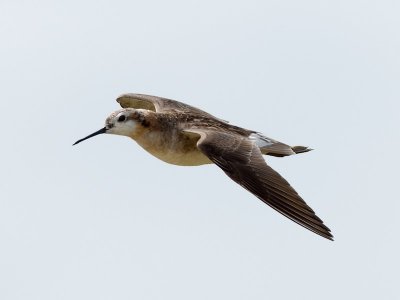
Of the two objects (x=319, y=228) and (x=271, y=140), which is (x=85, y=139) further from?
(x=319, y=228)

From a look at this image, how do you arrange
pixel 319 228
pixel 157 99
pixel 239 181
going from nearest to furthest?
pixel 319 228 → pixel 239 181 → pixel 157 99

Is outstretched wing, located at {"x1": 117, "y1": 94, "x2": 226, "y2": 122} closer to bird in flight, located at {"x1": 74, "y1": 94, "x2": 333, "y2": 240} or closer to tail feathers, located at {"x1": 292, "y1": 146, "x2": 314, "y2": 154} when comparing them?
bird in flight, located at {"x1": 74, "y1": 94, "x2": 333, "y2": 240}

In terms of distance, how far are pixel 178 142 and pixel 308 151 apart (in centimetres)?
407

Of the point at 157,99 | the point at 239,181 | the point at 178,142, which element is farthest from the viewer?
the point at 157,99

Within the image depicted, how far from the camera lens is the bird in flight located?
1998cm

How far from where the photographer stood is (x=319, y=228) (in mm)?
18953

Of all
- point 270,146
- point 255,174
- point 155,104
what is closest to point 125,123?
point 155,104

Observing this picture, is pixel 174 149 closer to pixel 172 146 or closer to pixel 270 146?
pixel 172 146

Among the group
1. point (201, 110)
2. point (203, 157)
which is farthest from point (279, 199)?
point (201, 110)

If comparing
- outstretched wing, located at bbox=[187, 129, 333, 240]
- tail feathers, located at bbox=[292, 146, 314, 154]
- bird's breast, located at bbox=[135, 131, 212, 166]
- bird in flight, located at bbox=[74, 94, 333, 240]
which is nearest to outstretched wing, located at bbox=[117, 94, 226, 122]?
bird in flight, located at bbox=[74, 94, 333, 240]

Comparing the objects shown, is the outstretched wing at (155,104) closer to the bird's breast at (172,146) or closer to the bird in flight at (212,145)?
the bird in flight at (212,145)

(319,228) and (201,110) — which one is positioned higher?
(201,110)

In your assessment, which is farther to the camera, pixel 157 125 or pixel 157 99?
pixel 157 99

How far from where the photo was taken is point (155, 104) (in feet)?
83.4
